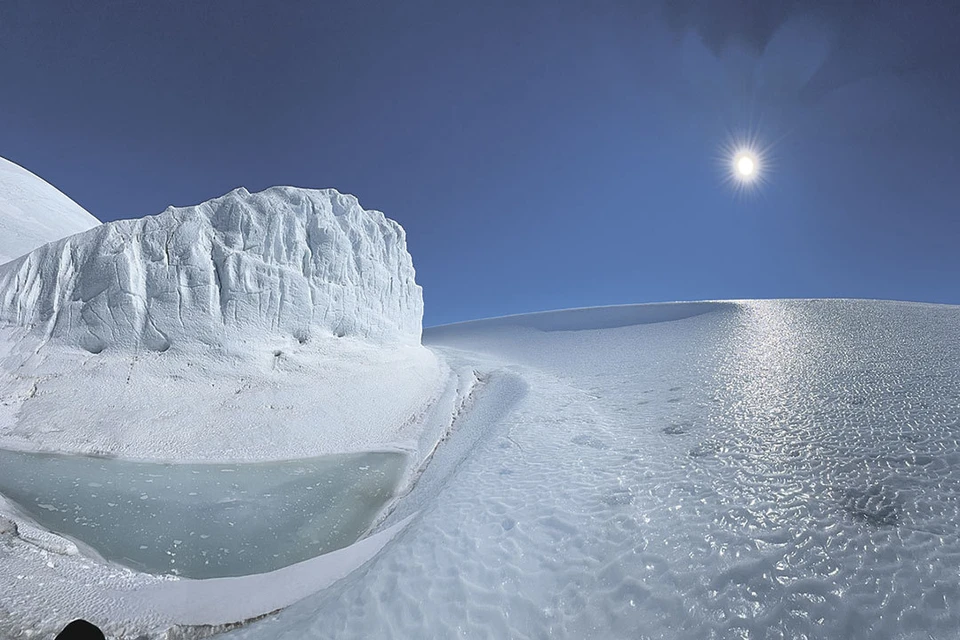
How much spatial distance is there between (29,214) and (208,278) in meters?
15.2

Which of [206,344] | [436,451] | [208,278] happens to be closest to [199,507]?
[436,451]

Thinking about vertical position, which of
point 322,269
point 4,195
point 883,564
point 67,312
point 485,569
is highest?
point 4,195

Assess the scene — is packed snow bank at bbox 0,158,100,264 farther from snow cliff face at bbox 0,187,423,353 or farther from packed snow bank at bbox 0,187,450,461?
packed snow bank at bbox 0,187,450,461

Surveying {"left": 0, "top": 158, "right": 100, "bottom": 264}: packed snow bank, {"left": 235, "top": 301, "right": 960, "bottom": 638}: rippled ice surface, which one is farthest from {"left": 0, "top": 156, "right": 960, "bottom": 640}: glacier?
{"left": 0, "top": 158, "right": 100, "bottom": 264}: packed snow bank

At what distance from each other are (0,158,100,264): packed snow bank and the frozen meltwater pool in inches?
447

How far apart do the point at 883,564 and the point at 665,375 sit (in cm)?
587

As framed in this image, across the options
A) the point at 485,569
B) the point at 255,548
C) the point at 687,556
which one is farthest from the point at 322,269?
the point at 687,556

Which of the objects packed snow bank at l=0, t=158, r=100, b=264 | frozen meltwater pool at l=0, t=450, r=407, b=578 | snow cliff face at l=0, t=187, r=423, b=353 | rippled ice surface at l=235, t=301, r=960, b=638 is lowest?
frozen meltwater pool at l=0, t=450, r=407, b=578

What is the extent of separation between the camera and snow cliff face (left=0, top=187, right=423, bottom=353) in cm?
726

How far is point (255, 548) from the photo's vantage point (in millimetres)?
3736

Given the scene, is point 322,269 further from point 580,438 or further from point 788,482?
point 788,482

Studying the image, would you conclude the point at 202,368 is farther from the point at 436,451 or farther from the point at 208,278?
the point at 436,451

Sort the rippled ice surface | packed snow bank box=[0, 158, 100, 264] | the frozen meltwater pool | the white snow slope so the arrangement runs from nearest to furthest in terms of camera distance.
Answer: the rippled ice surface < the white snow slope < the frozen meltwater pool < packed snow bank box=[0, 158, 100, 264]

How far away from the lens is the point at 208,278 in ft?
26.2
